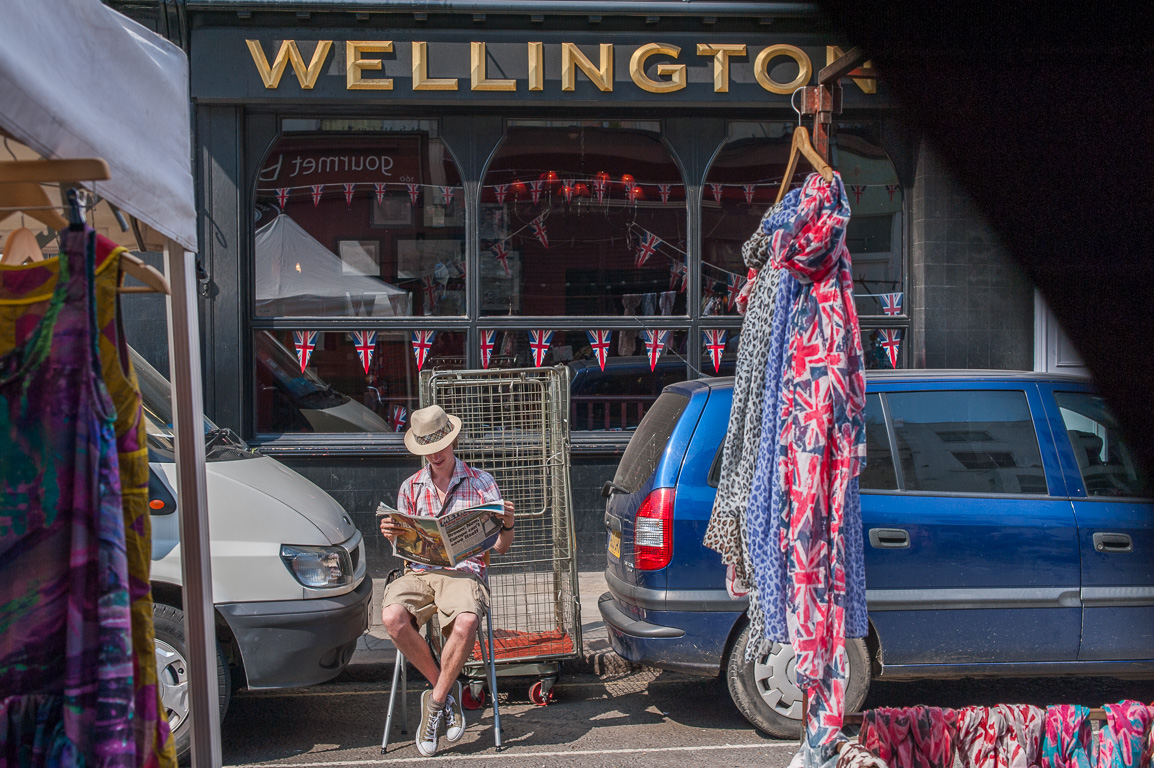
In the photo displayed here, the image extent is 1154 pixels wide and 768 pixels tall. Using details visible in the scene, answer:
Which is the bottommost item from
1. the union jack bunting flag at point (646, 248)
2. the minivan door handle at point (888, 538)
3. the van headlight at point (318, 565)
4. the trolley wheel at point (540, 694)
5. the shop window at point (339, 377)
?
the trolley wheel at point (540, 694)

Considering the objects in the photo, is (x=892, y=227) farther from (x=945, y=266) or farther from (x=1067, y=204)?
(x=1067, y=204)

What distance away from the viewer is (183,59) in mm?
2891

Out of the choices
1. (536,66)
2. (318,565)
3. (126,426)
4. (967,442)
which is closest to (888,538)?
(967,442)

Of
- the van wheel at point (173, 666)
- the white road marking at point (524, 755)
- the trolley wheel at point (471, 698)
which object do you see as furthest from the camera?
the trolley wheel at point (471, 698)

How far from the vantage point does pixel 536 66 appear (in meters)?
8.13

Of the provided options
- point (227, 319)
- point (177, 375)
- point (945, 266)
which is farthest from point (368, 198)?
point (177, 375)

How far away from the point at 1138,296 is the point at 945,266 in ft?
6.74

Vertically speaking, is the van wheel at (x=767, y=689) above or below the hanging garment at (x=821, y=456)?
below

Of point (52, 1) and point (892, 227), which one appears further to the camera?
point (892, 227)

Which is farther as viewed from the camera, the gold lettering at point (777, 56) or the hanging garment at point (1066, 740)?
the gold lettering at point (777, 56)

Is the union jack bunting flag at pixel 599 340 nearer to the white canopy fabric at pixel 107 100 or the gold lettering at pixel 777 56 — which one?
the gold lettering at pixel 777 56

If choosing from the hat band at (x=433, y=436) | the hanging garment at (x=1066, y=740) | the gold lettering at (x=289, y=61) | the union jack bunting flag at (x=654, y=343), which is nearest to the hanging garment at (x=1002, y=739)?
the hanging garment at (x=1066, y=740)

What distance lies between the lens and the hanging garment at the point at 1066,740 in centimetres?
296

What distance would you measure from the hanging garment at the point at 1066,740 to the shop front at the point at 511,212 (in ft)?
17.8
